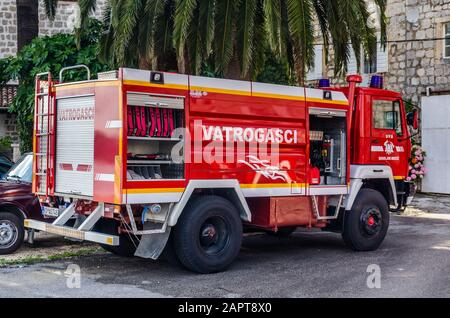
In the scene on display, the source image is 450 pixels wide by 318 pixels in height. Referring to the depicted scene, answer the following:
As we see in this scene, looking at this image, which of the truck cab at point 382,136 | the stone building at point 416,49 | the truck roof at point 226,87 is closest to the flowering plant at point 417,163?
the stone building at point 416,49

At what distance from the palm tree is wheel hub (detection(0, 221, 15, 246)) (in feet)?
12.4

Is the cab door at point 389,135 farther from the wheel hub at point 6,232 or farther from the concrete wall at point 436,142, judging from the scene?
the concrete wall at point 436,142

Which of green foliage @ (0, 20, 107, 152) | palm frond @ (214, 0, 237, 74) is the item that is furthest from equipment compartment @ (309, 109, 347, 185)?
green foliage @ (0, 20, 107, 152)

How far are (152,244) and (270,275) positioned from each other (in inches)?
65.6

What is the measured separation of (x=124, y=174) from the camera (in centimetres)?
847

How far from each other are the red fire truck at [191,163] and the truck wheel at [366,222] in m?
0.03

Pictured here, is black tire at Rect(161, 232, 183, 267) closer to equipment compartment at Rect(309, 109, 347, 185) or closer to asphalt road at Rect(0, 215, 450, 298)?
Answer: asphalt road at Rect(0, 215, 450, 298)

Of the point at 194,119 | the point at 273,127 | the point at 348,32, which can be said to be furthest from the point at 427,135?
the point at 194,119

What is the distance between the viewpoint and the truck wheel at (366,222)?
36.9 ft

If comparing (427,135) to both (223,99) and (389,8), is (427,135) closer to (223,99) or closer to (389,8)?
(389,8)

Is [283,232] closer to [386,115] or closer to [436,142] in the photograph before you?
[386,115]

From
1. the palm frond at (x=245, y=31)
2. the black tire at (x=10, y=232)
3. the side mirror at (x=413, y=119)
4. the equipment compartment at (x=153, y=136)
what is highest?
the palm frond at (x=245, y=31)

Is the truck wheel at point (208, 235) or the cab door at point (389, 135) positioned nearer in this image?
the truck wheel at point (208, 235)

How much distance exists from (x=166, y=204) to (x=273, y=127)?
2.17 meters
